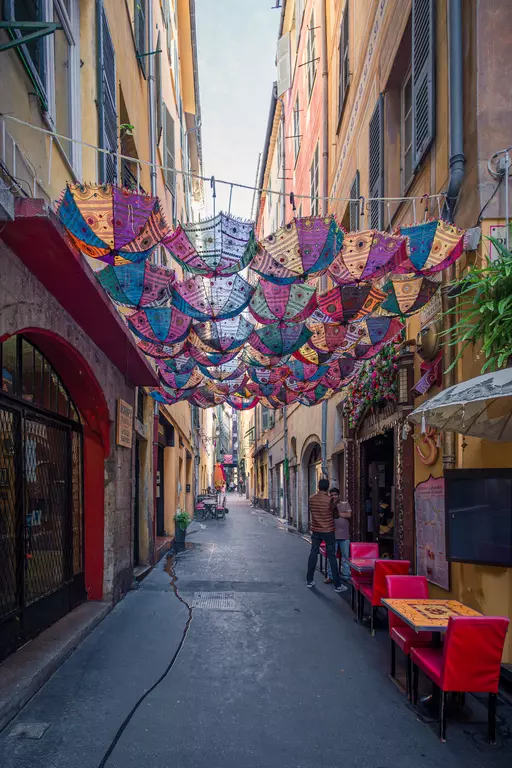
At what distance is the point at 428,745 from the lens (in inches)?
159

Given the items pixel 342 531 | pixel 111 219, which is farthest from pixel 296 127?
pixel 111 219

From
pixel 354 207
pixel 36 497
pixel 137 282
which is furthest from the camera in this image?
pixel 354 207

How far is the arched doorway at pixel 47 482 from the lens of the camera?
5320 mm

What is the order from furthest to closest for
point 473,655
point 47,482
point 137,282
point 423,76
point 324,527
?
1. point 324,527
2. point 423,76
3. point 47,482
4. point 137,282
5. point 473,655

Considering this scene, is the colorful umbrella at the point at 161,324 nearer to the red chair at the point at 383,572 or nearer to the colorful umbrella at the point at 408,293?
the colorful umbrella at the point at 408,293

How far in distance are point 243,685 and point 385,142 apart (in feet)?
26.2

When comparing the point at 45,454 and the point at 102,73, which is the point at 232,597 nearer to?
the point at 45,454

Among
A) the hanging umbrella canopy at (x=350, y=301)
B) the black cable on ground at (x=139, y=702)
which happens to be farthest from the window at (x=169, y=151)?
the black cable on ground at (x=139, y=702)

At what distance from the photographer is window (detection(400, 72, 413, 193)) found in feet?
28.5

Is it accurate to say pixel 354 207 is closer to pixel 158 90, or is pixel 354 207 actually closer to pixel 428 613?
pixel 158 90

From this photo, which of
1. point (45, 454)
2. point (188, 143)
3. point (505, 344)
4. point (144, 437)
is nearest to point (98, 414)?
point (45, 454)

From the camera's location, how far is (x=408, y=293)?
645 centimetres

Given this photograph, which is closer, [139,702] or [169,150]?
[139,702]

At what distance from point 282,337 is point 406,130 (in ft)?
14.1
